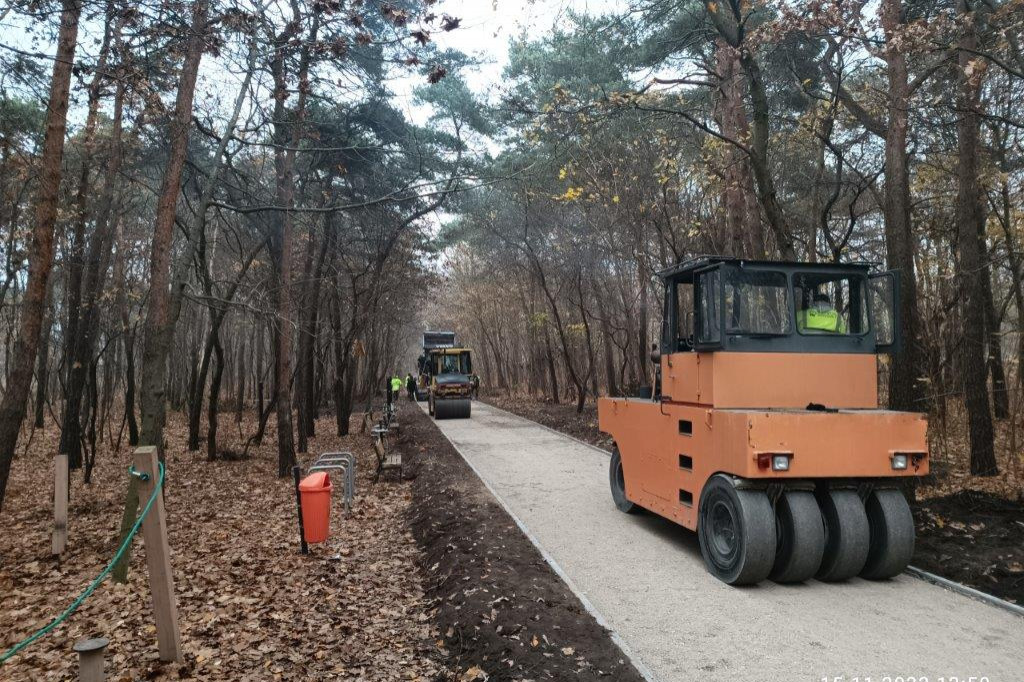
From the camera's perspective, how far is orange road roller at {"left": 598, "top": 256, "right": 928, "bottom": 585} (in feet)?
18.3

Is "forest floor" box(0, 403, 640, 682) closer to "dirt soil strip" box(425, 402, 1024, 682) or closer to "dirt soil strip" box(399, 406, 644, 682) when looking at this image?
"dirt soil strip" box(399, 406, 644, 682)

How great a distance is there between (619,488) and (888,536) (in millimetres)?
3579

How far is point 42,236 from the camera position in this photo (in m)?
7.01

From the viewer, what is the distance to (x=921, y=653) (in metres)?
4.34

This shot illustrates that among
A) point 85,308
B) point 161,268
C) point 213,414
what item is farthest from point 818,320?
point 213,414

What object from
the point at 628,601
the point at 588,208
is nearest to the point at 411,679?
the point at 628,601

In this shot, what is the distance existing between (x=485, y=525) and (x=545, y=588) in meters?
2.34

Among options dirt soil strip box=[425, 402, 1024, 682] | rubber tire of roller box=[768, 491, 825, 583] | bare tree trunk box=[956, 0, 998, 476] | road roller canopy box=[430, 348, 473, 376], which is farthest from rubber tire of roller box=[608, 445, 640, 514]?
road roller canopy box=[430, 348, 473, 376]

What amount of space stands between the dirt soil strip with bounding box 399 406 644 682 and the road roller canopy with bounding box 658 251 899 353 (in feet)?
8.98

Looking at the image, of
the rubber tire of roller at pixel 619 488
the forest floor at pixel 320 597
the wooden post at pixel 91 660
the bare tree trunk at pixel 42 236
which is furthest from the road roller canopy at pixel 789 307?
the bare tree trunk at pixel 42 236

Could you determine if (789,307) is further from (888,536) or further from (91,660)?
(91,660)

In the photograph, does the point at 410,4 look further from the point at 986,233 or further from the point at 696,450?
the point at 986,233

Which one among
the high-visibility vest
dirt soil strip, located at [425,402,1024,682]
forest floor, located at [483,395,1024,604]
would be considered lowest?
dirt soil strip, located at [425,402,1024,682]

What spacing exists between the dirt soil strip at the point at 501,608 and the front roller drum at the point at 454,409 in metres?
15.5
